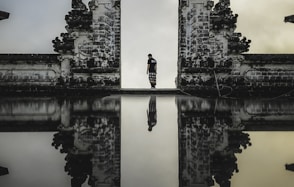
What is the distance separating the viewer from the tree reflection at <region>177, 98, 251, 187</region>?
12.0 ft

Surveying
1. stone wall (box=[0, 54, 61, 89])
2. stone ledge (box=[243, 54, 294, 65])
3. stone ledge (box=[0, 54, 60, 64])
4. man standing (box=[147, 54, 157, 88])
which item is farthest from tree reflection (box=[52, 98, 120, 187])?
man standing (box=[147, 54, 157, 88])

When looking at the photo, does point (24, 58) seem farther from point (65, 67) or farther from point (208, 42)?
point (208, 42)

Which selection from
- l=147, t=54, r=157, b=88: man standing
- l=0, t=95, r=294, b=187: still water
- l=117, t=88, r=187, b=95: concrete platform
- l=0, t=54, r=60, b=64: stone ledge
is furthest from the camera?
l=147, t=54, r=157, b=88: man standing

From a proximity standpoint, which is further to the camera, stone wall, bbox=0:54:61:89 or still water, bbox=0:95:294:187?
stone wall, bbox=0:54:61:89

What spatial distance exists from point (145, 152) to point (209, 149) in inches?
27.7

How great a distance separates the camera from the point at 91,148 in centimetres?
490

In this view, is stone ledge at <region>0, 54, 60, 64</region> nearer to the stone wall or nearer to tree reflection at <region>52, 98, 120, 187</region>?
the stone wall

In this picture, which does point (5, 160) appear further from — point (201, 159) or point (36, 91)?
point (36, 91)

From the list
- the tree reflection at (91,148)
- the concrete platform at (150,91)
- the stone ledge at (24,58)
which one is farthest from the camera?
the concrete platform at (150,91)

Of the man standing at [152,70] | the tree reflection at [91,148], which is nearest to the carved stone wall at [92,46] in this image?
the man standing at [152,70]

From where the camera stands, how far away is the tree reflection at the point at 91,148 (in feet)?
12.0

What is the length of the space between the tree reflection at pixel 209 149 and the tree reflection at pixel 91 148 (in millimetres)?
616

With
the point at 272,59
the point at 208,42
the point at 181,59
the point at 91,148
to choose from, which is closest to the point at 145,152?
the point at 91,148

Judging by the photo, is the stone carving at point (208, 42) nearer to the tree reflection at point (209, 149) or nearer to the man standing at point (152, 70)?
the man standing at point (152, 70)
